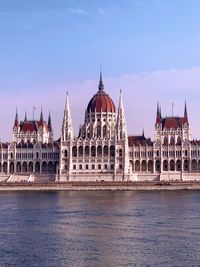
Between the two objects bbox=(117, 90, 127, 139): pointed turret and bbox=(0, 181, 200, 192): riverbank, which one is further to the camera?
bbox=(117, 90, 127, 139): pointed turret

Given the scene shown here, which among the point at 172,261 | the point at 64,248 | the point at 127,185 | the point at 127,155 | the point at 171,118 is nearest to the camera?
the point at 172,261

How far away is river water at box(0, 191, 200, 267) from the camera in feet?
139

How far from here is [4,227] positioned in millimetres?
57281

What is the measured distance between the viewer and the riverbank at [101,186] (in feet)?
398

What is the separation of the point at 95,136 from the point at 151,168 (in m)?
15.4

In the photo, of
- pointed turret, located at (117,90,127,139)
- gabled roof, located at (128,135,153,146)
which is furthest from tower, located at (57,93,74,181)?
gabled roof, located at (128,135,153,146)

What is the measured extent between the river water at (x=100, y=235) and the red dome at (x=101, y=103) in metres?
70.4

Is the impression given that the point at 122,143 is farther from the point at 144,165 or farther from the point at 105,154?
the point at 144,165

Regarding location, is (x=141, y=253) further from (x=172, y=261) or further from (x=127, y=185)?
(x=127, y=185)

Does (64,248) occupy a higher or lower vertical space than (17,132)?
lower

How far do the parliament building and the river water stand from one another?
54.8 m

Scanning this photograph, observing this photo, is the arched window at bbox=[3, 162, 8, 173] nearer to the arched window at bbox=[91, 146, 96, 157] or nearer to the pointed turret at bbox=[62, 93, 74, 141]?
the pointed turret at bbox=[62, 93, 74, 141]

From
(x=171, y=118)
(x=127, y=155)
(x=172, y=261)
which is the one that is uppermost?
(x=171, y=118)

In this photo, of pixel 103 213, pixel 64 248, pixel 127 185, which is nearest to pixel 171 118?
pixel 127 185
